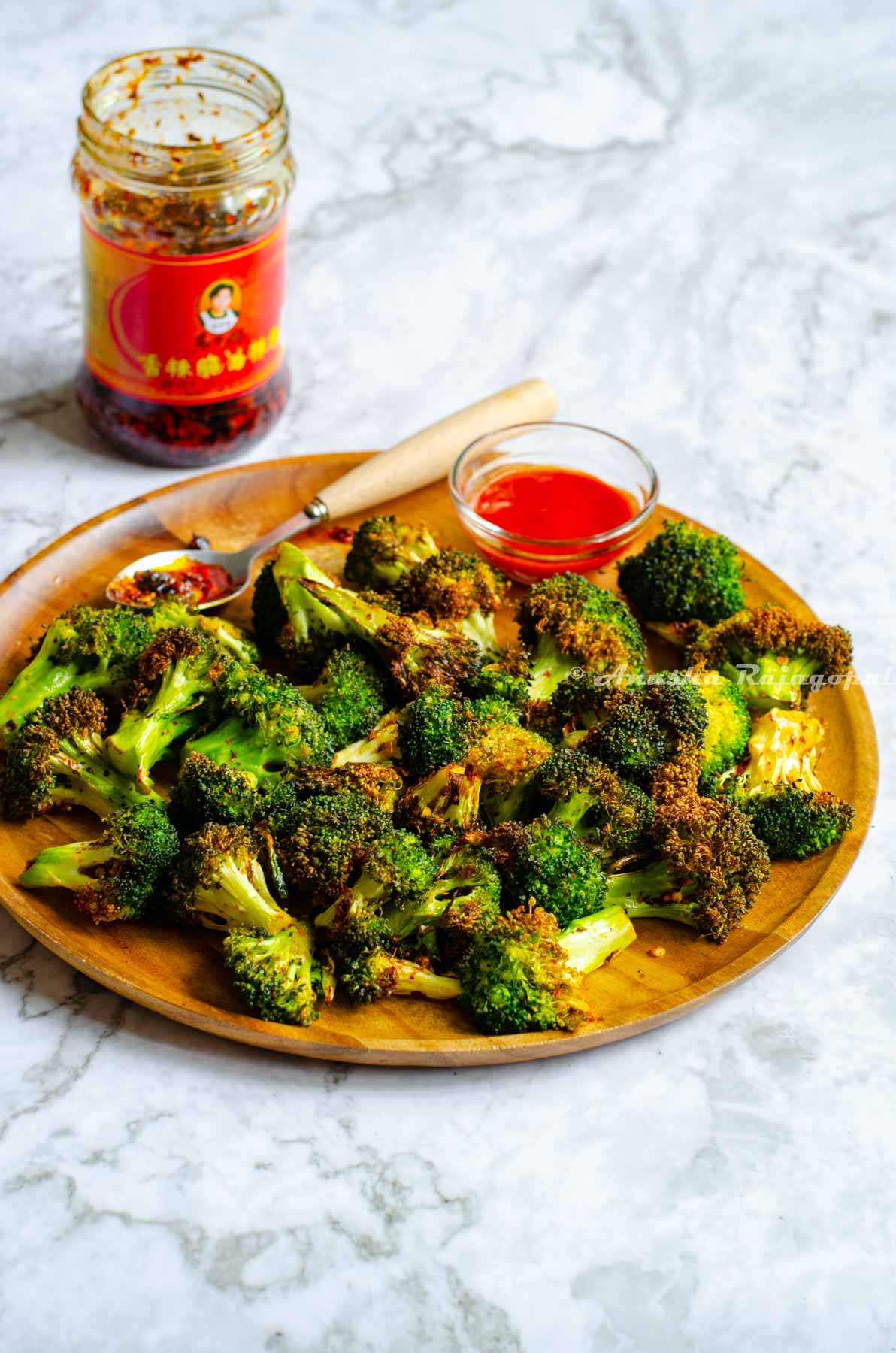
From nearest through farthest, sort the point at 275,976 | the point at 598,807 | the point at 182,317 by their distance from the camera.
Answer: the point at 275,976, the point at 598,807, the point at 182,317

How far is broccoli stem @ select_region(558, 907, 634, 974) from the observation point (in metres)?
3.18

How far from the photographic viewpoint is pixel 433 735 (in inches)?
136

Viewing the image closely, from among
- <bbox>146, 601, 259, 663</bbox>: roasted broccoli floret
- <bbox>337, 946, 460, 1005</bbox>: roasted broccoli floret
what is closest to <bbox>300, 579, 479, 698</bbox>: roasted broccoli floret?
<bbox>146, 601, 259, 663</bbox>: roasted broccoli floret

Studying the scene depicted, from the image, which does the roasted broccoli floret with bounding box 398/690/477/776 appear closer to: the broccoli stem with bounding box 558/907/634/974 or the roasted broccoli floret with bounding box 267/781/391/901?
the roasted broccoli floret with bounding box 267/781/391/901

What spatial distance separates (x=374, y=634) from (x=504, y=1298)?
162cm

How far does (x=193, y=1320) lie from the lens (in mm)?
2736

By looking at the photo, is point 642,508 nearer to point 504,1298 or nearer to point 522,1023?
point 522,1023

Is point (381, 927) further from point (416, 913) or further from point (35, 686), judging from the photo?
point (35, 686)

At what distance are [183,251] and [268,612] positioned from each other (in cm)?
110

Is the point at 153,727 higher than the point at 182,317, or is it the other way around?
the point at 182,317

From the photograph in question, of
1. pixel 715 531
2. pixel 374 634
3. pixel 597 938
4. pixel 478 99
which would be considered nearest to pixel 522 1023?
pixel 597 938

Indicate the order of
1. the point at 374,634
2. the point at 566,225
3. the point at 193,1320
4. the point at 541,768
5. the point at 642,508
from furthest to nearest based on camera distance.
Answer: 1. the point at 566,225
2. the point at 642,508
3. the point at 374,634
4. the point at 541,768
5. the point at 193,1320

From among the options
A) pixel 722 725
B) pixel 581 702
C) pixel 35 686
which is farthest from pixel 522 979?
pixel 35 686

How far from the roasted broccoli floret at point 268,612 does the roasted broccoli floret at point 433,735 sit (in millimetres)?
570
